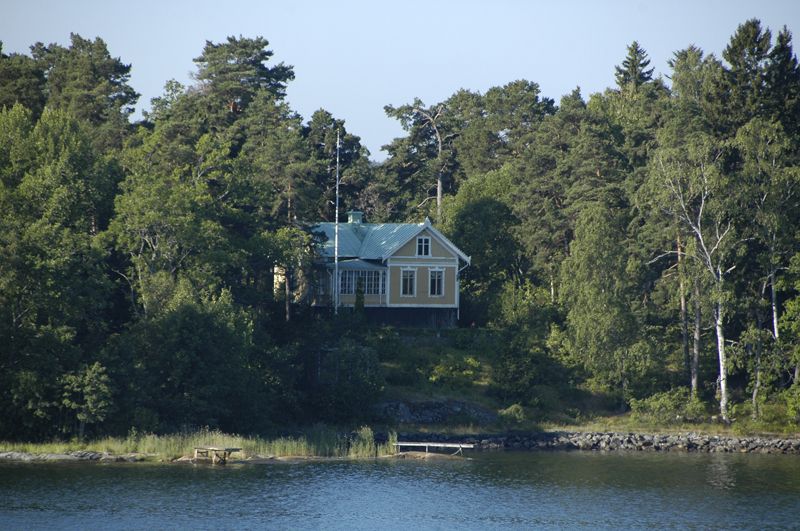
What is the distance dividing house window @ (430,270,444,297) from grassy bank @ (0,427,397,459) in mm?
15283

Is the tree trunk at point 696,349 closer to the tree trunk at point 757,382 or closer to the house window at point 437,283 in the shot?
the tree trunk at point 757,382

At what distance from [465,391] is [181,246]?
1652 centimetres

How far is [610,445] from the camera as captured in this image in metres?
37.9

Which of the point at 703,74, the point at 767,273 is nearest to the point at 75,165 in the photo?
the point at 767,273

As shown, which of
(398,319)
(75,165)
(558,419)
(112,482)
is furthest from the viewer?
(398,319)

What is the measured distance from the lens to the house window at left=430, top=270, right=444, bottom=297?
49.0 meters

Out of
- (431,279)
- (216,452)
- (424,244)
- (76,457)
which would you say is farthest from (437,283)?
(76,457)

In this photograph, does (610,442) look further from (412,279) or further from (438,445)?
(412,279)

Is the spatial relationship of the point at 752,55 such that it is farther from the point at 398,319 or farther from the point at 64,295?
the point at 64,295

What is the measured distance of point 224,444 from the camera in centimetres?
3083

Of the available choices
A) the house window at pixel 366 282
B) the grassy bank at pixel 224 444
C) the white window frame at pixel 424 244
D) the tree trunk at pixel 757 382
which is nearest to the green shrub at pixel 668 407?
the tree trunk at pixel 757 382

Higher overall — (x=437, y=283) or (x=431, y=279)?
(x=431, y=279)

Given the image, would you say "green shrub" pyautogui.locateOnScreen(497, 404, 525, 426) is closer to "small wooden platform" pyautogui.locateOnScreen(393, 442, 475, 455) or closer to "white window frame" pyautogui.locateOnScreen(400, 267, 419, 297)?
"small wooden platform" pyautogui.locateOnScreen(393, 442, 475, 455)

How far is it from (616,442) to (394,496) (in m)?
16.1
